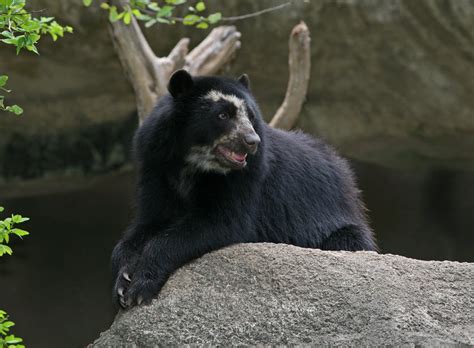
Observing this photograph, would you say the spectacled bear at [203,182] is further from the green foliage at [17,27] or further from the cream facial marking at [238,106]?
the green foliage at [17,27]

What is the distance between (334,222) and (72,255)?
457 centimetres

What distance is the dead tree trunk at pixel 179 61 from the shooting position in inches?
281

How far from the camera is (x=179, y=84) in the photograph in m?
4.98

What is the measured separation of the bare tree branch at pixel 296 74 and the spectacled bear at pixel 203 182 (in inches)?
75.1

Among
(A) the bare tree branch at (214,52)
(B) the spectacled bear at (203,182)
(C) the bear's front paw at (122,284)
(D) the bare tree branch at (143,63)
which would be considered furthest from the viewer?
(A) the bare tree branch at (214,52)

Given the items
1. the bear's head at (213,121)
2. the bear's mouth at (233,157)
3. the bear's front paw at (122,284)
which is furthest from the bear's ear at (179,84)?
the bear's front paw at (122,284)

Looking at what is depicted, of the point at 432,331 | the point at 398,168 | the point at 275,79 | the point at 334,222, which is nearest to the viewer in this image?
the point at 432,331

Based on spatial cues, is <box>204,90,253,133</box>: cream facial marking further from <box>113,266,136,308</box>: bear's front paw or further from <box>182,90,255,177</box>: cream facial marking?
<box>113,266,136,308</box>: bear's front paw

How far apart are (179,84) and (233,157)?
1.59 ft

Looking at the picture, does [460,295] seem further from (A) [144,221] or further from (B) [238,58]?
(B) [238,58]

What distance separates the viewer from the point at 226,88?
4.98 meters

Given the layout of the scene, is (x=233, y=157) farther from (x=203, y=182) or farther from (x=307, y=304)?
(x=307, y=304)

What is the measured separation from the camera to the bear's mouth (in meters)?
4.78

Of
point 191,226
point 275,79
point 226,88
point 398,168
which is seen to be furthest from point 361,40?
point 191,226
